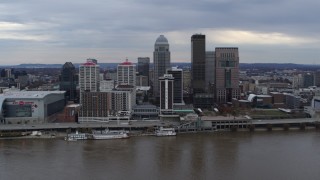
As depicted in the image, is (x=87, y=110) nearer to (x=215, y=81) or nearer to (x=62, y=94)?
(x=62, y=94)

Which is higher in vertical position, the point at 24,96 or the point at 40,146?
the point at 24,96

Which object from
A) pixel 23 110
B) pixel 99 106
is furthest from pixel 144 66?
pixel 23 110

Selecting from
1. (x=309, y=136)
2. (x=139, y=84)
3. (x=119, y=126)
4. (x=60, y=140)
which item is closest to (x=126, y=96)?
(x=119, y=126)

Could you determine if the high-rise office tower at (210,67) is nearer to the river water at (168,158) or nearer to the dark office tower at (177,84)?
the dark office tower at (177,84)

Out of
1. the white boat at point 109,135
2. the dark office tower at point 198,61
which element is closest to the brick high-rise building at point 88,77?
the dark office tower at point 198,61

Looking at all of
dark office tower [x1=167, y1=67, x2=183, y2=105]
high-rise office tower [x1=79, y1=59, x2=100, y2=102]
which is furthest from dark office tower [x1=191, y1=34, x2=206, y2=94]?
high-rise office tower [x1=79, y1=59, x2=100, y2=102]

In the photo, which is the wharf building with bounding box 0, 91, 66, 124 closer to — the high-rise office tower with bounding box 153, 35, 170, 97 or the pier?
the pier

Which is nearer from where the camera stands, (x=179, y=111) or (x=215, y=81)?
(x=179, y=111)
